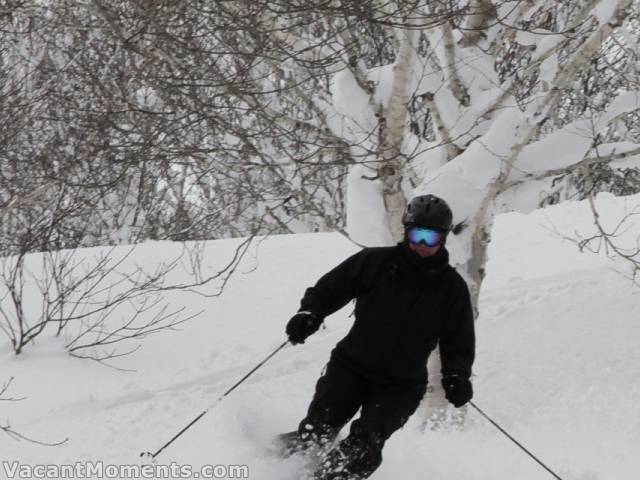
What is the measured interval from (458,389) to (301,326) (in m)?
0.84

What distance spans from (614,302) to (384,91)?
5029 mm

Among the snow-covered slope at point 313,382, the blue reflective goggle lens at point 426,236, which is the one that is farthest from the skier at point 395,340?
the snow-covered slope at point 313,382

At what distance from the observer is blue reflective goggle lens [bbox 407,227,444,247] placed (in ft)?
13.1

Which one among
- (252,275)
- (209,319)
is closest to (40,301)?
(209,319)

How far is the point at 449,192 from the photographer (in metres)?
5.98

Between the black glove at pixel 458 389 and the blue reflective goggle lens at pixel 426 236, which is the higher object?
the blue reflective goggle lens at pixel 426 236

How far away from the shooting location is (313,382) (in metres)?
7.87

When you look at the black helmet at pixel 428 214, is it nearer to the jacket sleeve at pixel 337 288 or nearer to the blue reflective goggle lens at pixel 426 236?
the blue reflective goggle lens at pixel 426 236

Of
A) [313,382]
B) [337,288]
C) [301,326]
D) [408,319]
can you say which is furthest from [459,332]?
[313,382]

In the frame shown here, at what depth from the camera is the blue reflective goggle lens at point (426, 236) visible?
157 inches

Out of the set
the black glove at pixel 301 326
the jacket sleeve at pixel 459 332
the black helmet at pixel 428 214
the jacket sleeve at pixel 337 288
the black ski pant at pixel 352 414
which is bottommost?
the black ski pant at pixel 352 414

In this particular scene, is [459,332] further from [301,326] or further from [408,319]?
[301,326]

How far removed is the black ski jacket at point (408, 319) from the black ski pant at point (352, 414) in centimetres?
6

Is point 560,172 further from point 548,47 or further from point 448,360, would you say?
point 448,360
